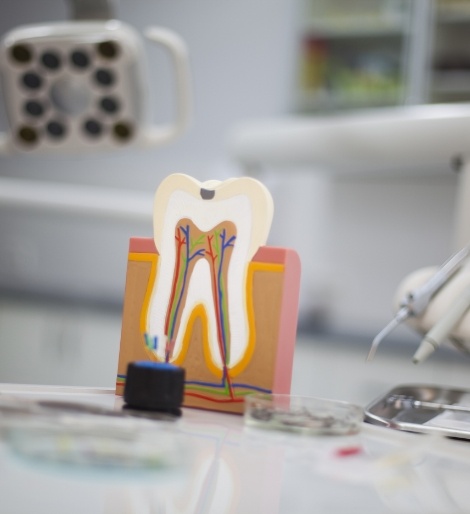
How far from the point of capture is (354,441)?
552mm

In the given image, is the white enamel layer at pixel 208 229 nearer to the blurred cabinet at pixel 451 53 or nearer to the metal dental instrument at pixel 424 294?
the metal dental instrument at pixel 424 294

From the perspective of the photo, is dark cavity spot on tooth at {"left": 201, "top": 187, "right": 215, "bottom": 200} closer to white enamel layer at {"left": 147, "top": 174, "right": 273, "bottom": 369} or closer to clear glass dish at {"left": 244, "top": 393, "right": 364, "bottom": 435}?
white enamel layer at {"left": 147, "top": 174, "right": 273, "bottom": 369}

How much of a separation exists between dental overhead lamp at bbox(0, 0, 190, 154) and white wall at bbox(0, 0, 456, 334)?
156cm

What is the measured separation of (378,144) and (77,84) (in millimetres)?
910

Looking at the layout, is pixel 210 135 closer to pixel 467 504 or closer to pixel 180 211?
pixel 180 211

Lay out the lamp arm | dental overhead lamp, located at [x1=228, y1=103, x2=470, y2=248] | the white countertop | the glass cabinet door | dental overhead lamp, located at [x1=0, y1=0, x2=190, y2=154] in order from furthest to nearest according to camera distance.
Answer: the glass cabinet door
dental overhead lamp, located at [x1=228, y1=103, x2=470, y2=248]
the lamp arm
dental overhead lamp, located at [x1=0, y1=0, x2=190, y2=154]
the white countertop

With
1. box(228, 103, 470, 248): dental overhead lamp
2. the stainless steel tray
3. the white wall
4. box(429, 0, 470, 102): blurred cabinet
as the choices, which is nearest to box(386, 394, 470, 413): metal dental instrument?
the stainless steel tray

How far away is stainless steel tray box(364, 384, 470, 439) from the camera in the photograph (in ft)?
2.10

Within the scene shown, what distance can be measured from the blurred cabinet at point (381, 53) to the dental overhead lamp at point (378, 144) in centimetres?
61

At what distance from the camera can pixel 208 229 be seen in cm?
A: 66

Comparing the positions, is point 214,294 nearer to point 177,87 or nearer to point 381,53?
point 177,87

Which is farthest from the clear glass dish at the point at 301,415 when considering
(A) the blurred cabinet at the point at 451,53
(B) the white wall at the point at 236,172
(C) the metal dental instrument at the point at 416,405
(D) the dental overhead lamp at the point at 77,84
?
(A) the blurred cabinet at the point at 451,53

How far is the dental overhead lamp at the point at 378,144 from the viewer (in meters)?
1.55

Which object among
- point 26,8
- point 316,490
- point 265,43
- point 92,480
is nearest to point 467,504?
point 316,490
